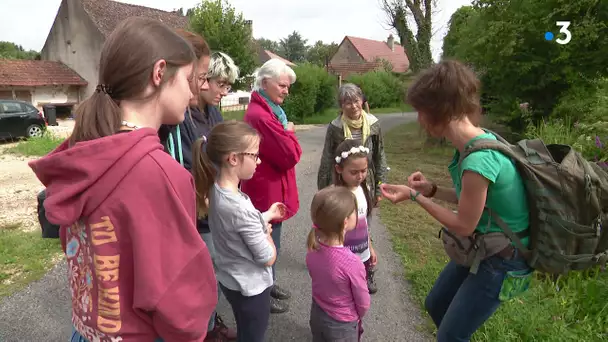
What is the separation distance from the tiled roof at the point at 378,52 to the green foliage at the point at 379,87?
12787 millimetres

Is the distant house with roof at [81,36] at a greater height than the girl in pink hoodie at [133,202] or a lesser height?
greater

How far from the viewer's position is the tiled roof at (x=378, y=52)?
43000 millimetres

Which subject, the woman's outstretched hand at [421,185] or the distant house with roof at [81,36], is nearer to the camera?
the woman's outstretched hand at [421,185]

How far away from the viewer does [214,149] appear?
2.08 m

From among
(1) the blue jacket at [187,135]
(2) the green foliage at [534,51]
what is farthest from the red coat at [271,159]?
(2) the green foliage at [534,51]

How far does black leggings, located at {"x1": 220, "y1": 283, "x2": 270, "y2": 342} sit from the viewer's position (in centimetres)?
221

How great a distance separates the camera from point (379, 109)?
2800 cm

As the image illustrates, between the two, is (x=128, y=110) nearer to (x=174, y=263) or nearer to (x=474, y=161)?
(x=174, y=263)

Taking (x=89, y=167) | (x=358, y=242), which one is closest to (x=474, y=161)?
(x=358, y=242)

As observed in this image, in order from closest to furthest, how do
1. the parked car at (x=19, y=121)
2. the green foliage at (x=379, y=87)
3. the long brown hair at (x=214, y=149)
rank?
the long brown hair at (x=214, y=149)
the parked car at (x=19, y=121)
the green foliage at (x=379, y=87)

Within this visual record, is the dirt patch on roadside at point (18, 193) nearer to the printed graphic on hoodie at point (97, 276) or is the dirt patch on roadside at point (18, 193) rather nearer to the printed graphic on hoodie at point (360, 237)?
the printed graphic on hoodie at point (360, 237)

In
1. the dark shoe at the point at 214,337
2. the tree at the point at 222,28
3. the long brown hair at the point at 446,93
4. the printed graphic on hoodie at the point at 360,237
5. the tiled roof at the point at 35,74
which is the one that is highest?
the tree at the point at 222,28


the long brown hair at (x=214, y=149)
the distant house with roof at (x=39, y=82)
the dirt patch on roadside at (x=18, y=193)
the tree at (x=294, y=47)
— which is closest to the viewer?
the long brown hair at (x=214, y=149)

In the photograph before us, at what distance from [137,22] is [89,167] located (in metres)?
0.46
